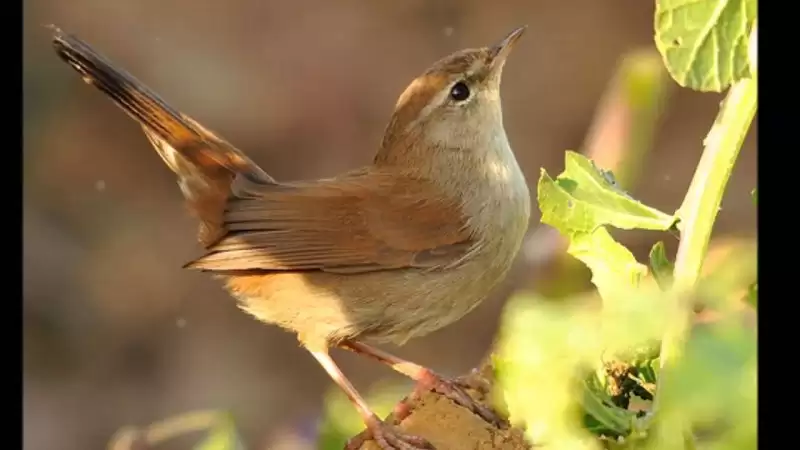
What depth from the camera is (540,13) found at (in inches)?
143

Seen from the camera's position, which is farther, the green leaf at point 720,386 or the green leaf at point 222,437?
the green leaf at point 222,437

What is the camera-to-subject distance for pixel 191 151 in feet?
4.95

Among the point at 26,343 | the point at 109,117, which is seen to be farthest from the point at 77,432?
the point at 109,117

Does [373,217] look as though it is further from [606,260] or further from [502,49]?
[606,260]

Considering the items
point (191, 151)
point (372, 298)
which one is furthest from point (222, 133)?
point (372, 298)

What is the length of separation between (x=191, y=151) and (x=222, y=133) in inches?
84.1

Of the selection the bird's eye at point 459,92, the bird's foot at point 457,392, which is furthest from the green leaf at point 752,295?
the bird's eye at point 459,92

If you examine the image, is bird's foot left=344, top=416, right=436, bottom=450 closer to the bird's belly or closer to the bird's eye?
the bird's belly

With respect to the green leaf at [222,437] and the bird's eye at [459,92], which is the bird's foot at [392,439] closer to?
the green leaf at [222,437]

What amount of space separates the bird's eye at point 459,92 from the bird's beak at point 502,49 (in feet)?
0.17

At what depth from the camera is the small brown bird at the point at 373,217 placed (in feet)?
4.71
